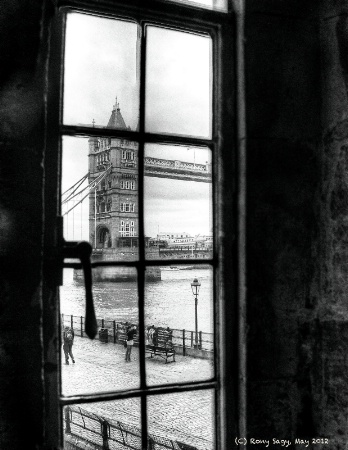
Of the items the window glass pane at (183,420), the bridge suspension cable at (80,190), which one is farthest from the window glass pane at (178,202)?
the window glass pane at (183,420)

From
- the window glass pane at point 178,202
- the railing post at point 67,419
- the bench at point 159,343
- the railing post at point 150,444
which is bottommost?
the railing post at point 150,444

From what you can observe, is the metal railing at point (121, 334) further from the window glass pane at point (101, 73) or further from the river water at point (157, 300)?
the window glass pane at point (101, 73)

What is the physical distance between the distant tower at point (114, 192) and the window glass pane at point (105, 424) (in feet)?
1.38

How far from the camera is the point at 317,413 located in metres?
1.33

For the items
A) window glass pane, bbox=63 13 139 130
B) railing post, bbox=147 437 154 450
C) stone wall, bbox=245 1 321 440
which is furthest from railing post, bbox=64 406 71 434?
window glass pane, bbox=63 13 139 130

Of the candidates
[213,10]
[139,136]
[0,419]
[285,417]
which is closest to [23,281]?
[0,419]

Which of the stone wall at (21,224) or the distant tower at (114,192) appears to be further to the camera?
the distant tower at (114,192)

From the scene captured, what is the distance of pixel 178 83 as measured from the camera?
1.34m

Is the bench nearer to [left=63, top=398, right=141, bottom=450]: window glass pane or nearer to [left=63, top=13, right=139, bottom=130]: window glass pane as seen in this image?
[left=63, top=398, right=141, bottom=450]: window glass pane

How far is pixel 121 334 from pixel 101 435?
0.26 m

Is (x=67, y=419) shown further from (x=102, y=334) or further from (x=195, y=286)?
(x=195, y=286)

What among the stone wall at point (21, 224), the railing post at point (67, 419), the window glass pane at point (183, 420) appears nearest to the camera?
the stone wall at point (21, 224)

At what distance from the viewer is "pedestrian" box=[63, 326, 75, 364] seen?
1.16m

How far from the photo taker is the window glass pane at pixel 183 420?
1257mm
